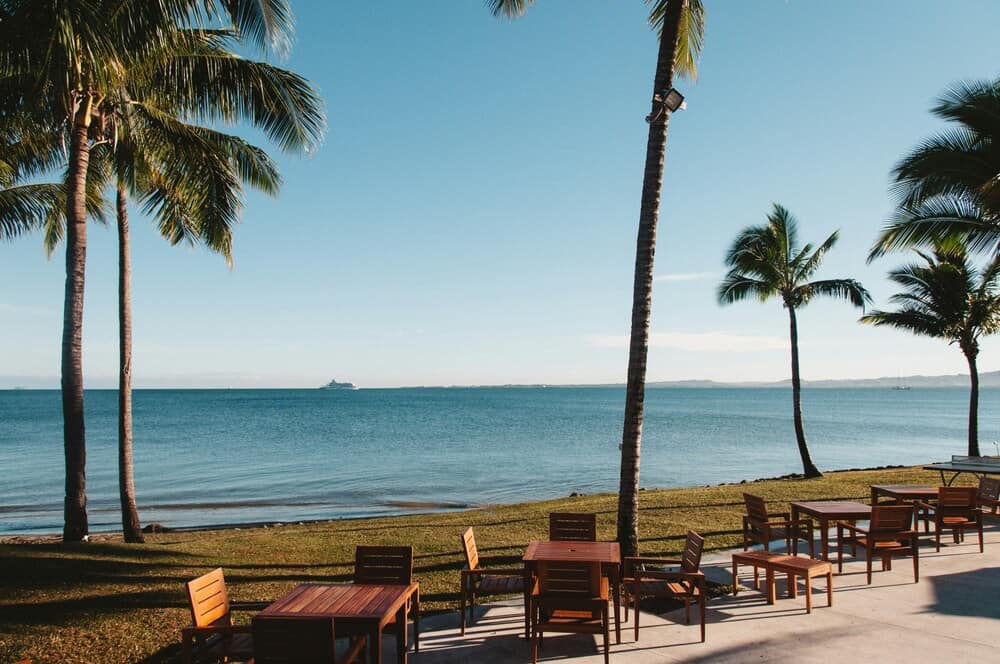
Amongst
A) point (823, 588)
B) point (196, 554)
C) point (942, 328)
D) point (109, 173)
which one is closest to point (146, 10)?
point (109, 173)

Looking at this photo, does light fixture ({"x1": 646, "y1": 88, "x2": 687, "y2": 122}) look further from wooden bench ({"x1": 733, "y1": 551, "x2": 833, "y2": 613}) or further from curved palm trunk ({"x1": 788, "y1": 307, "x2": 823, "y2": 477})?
curved palm trunk ({"x1": 788, "y1": 307, "x2": 823, "y2": 477})

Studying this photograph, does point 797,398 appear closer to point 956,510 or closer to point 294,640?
point 956,510

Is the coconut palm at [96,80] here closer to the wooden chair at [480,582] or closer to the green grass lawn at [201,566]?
the green grass lawn at [201,566]

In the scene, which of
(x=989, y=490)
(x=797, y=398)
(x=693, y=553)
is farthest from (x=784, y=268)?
(x=693, y=553)

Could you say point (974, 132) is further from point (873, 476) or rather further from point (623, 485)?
point (623, 485)

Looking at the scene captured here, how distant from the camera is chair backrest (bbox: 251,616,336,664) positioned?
4.32 metres

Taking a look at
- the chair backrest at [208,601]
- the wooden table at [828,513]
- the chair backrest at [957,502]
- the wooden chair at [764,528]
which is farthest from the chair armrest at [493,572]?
the chair backrest at [957,502]

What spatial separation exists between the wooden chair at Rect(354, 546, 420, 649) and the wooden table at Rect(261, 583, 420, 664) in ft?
2.03

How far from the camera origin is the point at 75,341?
34.8 ft

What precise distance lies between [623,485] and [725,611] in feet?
7.06

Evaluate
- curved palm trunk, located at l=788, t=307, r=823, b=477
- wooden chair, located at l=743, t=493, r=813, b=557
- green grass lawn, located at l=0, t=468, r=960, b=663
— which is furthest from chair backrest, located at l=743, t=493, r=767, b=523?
curved palm trunk, located at l=788, t=307, r=823, b=477

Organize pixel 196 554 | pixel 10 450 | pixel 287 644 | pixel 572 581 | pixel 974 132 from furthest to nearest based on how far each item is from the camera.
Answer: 1. pixel 10 450
2. pixel 974 132
3. pixel 196 554
4. pixel 572 581
5. pixel 287 644

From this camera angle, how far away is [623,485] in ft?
28.7

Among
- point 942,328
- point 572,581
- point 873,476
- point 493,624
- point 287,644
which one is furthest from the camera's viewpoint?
point 942,328
